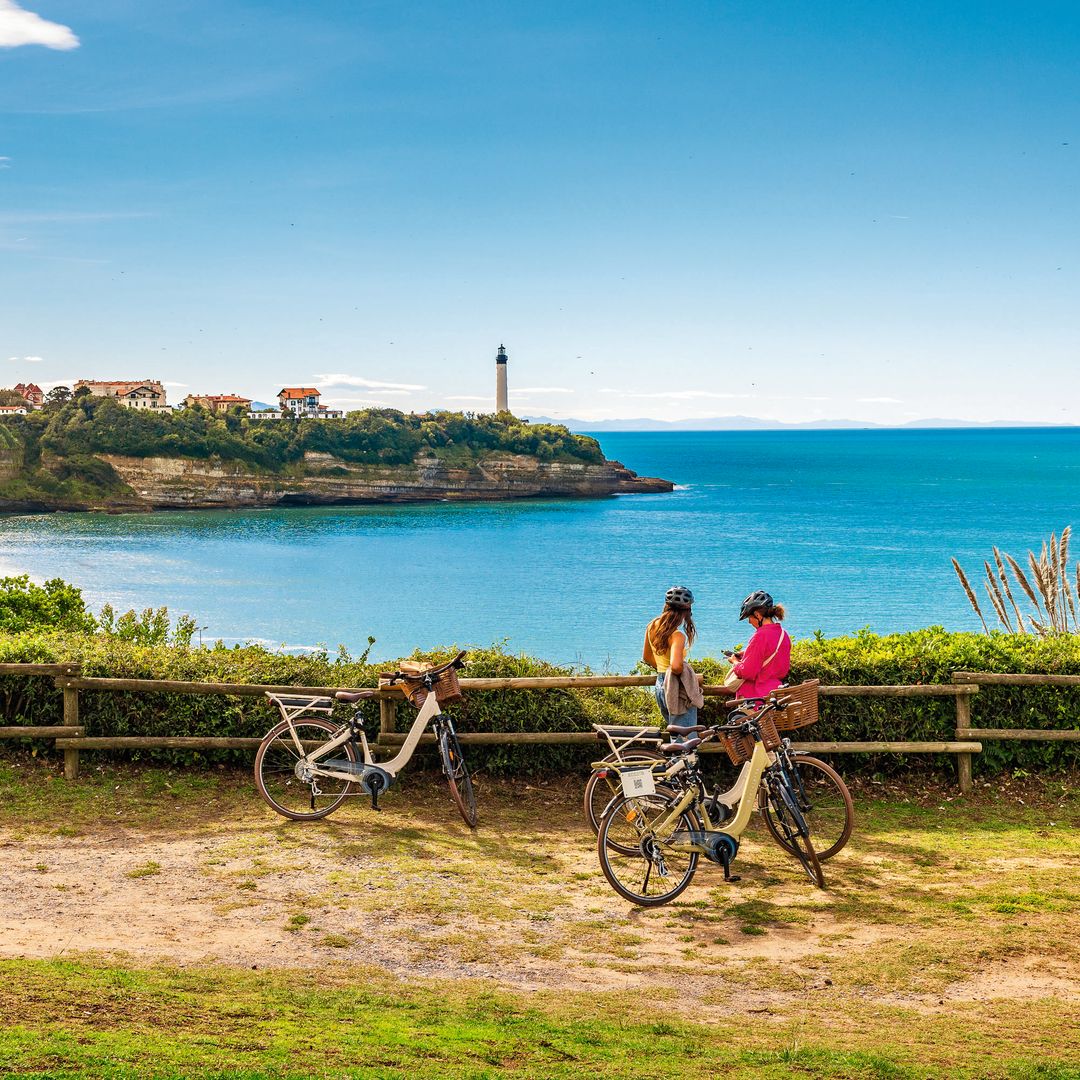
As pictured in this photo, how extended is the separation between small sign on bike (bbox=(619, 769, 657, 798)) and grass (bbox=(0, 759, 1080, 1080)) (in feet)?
2.60

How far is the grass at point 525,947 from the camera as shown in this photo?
480 cm

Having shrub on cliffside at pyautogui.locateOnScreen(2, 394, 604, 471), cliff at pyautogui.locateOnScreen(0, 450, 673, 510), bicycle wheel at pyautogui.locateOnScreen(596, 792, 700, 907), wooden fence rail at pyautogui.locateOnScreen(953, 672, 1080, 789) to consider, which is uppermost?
shrub on cliffside at pyautogui.locateOnScreen(2, 394, 604, 471)

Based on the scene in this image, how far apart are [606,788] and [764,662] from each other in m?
2.09

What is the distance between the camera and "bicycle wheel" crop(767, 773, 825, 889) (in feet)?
25.2

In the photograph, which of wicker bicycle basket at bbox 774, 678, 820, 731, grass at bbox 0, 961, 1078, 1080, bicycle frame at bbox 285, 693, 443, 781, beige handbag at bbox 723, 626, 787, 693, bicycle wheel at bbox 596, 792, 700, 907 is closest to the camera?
grass at bbox 0, 961, 1078, 1080

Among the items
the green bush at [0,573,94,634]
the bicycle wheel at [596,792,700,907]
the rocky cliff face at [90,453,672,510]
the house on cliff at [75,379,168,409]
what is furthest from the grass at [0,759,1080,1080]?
the house on cliff at [75,379,168,409]

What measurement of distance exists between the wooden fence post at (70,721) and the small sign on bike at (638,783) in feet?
17.9

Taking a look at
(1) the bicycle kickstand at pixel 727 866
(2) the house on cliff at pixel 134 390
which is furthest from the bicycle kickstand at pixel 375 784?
(2) the house on cliff at pixel 134 390

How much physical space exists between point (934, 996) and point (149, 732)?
24.0 ft

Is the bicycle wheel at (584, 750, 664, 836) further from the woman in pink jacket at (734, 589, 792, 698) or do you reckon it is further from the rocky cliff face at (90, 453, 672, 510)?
the rocky cliff face at (90, 453, 672, 510)

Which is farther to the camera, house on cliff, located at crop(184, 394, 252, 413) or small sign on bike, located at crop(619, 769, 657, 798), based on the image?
house on cliff, located at crop(184, 394, 252, 413)

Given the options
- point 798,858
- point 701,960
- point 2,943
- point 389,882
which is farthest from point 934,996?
→ point 2,943

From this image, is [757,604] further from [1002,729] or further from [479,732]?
[1002,729]

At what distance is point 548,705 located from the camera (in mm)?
9914
